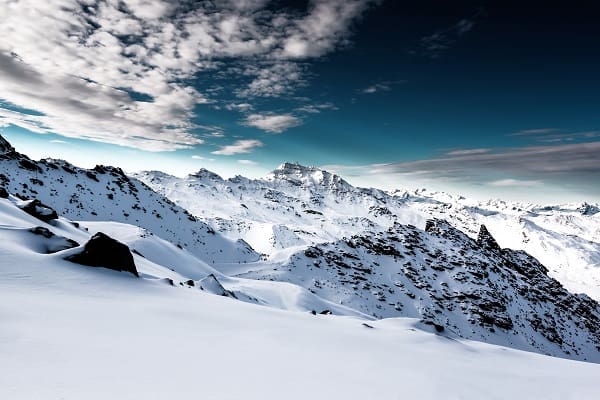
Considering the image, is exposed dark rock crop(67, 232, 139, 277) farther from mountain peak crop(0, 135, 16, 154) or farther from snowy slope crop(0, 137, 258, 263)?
mountain peak crop(0, 135, 16, 154)

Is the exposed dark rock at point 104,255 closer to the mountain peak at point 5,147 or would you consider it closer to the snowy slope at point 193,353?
the snowy slope at point 193,353

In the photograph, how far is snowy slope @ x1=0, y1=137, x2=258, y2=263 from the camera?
5716cm

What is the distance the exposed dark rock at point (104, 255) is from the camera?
11.1 m

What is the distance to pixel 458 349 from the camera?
10992mm

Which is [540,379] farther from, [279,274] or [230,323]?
[279,274]

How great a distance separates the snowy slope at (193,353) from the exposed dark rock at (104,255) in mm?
371

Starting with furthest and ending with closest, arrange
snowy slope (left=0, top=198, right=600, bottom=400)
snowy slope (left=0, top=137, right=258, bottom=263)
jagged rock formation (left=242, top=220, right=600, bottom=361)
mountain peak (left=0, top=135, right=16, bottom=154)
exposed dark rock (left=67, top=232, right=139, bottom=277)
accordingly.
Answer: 1. jagged rock formation (left=242, top=220, right=600, bottom=361)
2. mountain peak (left=0, top=135, right=16, bottom=154)
3. snowy slope (left=0, top=137, right=258, bottom=263)
4. exposed dark rock (left=67, top=232, right=139, bottom=277)
5. snowy slope (left=0, top=198, right=600, bottom=400)

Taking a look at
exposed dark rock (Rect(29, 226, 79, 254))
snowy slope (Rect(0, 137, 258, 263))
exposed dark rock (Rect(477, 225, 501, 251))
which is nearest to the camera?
exposed dark rock (Rect(29, 226, 79, 254))

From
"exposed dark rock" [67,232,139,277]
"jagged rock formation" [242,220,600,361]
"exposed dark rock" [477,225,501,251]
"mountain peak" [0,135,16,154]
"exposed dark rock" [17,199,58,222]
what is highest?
"mountain peak" [0,135,16,154]

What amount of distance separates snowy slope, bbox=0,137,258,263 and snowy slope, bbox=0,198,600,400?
187 ft

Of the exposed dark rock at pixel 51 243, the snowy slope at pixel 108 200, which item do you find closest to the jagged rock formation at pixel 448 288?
the snowy slope at pixel 108 200

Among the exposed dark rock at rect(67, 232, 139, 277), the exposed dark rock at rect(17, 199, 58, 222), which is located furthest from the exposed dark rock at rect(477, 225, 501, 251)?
the exposed dark rock at rect(17, 199, 58, 222)

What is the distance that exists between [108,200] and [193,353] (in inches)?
2873

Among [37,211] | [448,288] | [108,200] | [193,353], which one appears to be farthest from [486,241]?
[193,353]
